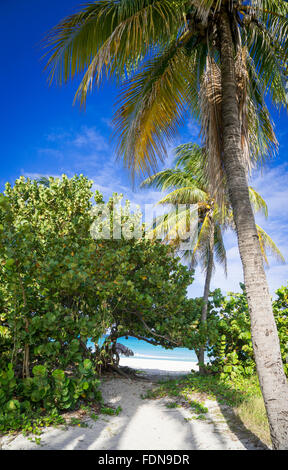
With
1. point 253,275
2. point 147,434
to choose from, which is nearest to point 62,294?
point 147,434

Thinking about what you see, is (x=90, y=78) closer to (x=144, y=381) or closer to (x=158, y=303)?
Answer: (x=158, y=303)

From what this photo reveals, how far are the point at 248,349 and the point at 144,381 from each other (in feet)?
9.86

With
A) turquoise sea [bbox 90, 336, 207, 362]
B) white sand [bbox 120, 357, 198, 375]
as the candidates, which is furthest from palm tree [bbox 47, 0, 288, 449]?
turquoise sea [bbox 90, 336, 207, 362]

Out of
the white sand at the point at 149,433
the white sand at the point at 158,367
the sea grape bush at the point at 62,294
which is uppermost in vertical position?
the sea grape bush at the point at 62,294

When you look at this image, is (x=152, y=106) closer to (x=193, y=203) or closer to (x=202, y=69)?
(x=202, y=69)

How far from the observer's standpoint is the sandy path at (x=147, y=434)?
3801 millimetres

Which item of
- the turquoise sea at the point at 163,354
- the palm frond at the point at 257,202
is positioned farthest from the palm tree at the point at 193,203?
the turquoise sea at the point at 163,354

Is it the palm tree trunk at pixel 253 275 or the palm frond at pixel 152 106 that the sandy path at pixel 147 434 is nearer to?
the palm tree trunk at pixel 253 275

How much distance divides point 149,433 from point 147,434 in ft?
0.18

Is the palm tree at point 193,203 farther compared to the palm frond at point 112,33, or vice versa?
the palm tree at point 193,203

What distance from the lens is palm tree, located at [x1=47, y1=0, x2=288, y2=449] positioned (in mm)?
4242

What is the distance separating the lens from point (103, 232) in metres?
7.19

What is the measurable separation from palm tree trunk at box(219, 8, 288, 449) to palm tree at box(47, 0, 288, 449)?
15mm
